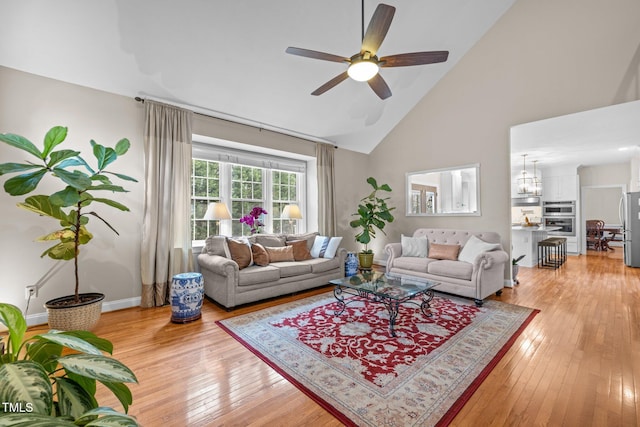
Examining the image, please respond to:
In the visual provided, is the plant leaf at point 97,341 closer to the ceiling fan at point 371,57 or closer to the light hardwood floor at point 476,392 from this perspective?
the light hardwood floor at point 476,392

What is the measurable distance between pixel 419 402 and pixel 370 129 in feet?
17.1

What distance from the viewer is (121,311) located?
3508mm

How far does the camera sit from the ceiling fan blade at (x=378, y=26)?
2.09m

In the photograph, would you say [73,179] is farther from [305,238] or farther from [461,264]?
[461,264]

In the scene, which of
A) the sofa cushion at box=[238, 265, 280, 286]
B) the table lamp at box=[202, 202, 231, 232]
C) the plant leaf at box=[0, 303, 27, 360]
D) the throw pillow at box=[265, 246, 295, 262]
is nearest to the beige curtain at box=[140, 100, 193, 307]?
the table lamp at box=[202, 202, 231, 232]

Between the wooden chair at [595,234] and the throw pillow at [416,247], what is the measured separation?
7374mm

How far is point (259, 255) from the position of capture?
405 cm

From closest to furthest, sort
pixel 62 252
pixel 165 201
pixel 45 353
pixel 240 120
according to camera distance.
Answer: pixel 45 353 → pixel 62 252 → pixel 165 201 → pixel 240 120

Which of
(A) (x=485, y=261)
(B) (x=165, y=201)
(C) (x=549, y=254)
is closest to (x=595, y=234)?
(C) (x=549, y=254)

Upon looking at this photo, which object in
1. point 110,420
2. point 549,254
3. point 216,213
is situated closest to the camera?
point 110,420

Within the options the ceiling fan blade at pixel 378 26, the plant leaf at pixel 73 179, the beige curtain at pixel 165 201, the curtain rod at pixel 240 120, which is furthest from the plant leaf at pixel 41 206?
the ceiling fan blade at pixel 378 26

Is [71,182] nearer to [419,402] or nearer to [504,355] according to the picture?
[419,402]

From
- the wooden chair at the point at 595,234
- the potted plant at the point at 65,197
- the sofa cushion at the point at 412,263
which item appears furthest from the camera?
the wooden chair at the point at 595,234

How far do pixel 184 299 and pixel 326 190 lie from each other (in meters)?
3.49
